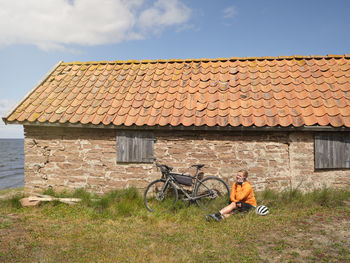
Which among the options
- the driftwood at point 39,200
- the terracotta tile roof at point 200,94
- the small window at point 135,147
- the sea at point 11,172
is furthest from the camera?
the sea at point 11,172

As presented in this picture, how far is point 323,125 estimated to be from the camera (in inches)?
248

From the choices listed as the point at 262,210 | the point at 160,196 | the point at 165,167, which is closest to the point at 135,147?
the point at 165,167

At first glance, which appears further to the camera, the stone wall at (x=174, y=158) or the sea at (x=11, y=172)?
the sea at (x=11, y=172)

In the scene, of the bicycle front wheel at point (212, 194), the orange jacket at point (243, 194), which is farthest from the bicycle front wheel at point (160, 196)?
the orange jacket at point (243, 194)

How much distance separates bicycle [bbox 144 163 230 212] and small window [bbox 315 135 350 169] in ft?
8.38

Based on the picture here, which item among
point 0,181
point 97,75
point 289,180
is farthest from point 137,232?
point 0,181

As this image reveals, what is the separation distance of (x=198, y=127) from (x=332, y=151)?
350 centimetres

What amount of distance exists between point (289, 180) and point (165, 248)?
3.92 meters

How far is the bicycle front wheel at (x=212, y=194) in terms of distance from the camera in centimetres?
615

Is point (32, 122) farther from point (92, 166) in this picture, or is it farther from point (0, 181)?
point (0, 181)

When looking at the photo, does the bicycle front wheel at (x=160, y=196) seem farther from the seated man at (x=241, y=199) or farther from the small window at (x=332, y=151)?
the small window at (x=332, y=151)

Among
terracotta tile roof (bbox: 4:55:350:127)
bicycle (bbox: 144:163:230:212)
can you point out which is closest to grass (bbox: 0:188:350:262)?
bicycle (bbox: 144:163:230:212)

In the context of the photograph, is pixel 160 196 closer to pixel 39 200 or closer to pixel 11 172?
pixel 39 200

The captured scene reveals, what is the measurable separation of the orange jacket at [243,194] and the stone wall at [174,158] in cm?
79
